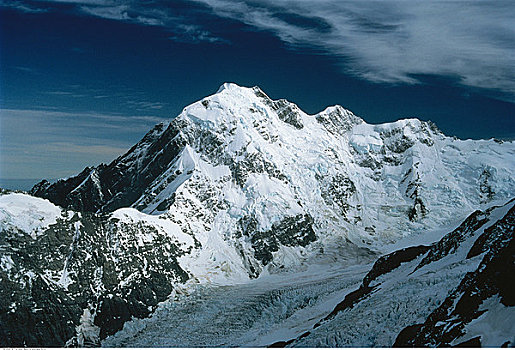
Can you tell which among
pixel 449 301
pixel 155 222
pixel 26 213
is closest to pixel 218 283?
A: pixel 155 222

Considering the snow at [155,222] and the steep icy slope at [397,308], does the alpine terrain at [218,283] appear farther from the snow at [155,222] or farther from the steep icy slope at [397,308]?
the snow at [155,222]

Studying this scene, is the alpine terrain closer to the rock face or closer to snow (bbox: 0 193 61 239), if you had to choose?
the rock face

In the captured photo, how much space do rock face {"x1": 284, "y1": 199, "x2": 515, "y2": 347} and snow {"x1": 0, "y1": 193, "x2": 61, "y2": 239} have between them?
276 feet

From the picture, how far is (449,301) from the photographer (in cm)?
4094

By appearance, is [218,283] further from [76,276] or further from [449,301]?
[449,301]

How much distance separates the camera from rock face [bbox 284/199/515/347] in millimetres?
33375

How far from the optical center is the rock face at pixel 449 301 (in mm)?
33375

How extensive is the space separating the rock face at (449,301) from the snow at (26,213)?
84.1 meters

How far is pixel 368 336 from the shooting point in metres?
47.2

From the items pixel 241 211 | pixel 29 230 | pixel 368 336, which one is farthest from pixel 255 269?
pixel 368 336

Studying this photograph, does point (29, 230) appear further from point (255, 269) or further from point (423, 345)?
point (423, 345)

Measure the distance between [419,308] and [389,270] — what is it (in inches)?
1397

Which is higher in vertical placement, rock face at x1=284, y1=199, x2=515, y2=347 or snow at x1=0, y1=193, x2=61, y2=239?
snow at x1=0, y1=193, x2=61, y2=239

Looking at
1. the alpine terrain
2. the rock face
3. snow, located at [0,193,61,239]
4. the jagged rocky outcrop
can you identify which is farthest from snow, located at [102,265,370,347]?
snow, located at [0,193,61,239]
